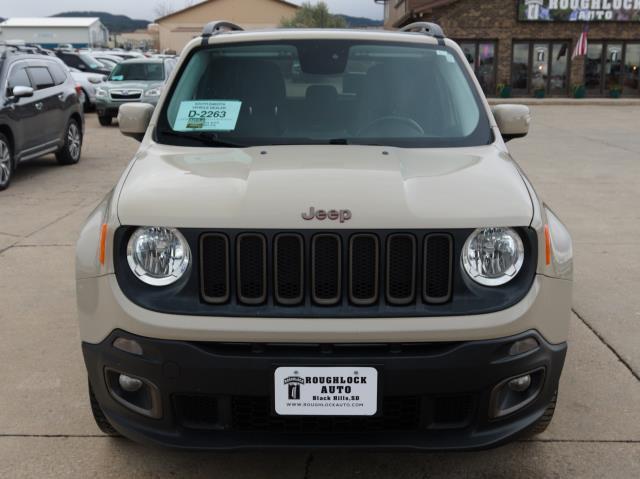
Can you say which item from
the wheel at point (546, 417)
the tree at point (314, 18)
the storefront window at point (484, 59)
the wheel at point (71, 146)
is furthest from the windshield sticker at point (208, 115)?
the tree at point (314, 18)

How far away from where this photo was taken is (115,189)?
2988mm

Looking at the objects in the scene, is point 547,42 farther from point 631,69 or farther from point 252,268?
point 252,268

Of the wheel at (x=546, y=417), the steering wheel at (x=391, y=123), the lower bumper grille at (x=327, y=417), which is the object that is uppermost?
the steering wheel at (x=391, y=123)

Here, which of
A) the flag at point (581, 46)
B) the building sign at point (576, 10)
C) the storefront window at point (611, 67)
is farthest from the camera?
the storefront window at point (611, 67)

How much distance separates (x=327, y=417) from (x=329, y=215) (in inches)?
27.0

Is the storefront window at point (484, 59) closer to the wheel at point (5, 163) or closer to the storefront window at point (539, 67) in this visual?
the storefront window at point (539, 67)

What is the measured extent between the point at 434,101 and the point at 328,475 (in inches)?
74.0

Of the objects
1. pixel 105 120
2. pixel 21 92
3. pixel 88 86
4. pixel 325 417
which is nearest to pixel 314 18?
pixel 88 86

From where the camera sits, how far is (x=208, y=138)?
355 cm

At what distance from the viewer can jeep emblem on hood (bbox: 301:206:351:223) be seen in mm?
2604

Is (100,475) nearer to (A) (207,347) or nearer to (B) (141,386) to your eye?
(B) (141,386)

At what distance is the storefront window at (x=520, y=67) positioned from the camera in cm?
3253

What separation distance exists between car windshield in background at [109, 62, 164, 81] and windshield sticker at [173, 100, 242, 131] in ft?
50.2

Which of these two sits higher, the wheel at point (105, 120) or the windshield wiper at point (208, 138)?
the windshield wiper at point (208, 138)
